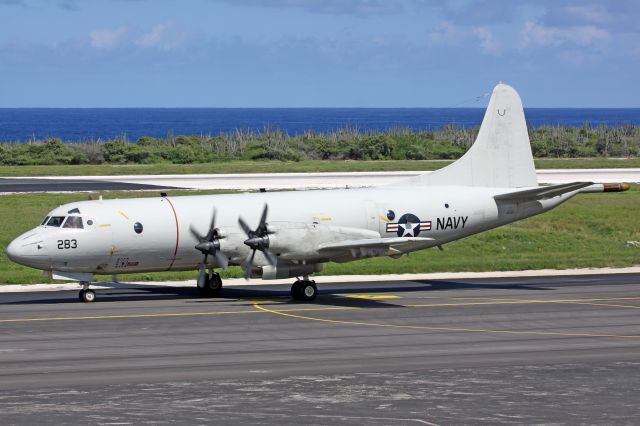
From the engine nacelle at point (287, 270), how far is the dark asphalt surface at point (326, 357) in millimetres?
991

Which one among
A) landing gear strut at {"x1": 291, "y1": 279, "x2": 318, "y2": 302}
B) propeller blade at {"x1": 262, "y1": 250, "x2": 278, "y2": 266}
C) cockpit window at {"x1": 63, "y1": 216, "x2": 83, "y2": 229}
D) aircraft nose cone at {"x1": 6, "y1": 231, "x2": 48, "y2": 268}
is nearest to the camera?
aircraft nose cone at {"x1": 6, "y1": 231, "x2": 48, "y2": 268}

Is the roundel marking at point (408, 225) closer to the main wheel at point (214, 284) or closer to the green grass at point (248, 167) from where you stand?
the main wheel at point (214, 284)

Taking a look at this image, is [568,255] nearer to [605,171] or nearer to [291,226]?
[291,226]

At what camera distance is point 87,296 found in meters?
35.8

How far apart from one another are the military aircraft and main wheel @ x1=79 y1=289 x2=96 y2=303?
0.03 m

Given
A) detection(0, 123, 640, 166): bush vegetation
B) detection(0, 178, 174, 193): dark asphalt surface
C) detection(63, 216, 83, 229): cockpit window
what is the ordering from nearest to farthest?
detection(63, 216, 83, 229): cockpit window
detection(0, 178, 174, 193): dark asphalt surface
detection(0, 123, 640, 166): bush vegetation

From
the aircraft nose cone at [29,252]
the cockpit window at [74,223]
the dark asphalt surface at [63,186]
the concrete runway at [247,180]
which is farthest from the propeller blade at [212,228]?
the dark asphalt surface at [63,186]

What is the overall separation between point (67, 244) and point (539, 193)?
17.0 meters

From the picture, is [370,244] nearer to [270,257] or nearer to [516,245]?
[270,257]

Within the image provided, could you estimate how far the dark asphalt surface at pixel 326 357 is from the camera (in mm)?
20734

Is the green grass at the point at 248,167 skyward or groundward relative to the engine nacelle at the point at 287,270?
skyward

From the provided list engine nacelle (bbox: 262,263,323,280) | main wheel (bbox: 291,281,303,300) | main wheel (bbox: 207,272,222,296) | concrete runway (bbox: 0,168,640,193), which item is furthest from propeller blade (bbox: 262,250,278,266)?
concrete runway (bbox: 0,168,640,193)

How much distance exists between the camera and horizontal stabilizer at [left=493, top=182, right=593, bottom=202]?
38.8 meters

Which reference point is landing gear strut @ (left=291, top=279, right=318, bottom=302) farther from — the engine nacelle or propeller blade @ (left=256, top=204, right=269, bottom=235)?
propeller blade @ (left=256, top=204, right=269, bottom=235)
